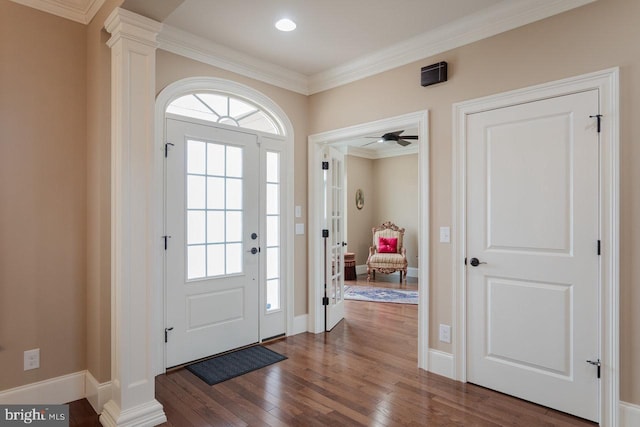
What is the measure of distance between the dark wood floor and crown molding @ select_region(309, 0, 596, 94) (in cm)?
271

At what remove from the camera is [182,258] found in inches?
123

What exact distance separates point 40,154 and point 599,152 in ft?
12.1

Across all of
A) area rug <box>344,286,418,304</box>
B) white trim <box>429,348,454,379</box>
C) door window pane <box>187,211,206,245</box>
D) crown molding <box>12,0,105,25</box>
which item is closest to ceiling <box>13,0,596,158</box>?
crown molding <box>12,0,105,25</box>

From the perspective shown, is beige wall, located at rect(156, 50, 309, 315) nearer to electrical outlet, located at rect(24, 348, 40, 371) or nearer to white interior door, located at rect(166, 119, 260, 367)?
white interior door, located at rect(166, 119, 260, 367)

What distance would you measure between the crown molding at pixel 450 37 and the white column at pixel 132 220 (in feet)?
6.44

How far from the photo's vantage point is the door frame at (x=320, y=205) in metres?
3.10

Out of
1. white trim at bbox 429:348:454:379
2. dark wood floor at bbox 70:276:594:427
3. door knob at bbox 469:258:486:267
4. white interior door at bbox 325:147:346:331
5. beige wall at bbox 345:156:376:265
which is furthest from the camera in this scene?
beige wall at bbox 345:156:376:265

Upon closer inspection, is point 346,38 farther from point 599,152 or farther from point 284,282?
point 284,282

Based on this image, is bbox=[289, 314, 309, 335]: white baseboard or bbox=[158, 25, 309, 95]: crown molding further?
bbox=[289, 314, 309, 335]: white baseboard

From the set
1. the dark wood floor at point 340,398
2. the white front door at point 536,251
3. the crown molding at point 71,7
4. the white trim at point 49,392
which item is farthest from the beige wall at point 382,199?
the white trim at point 49,392

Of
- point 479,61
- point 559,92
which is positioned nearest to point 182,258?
point 479,61

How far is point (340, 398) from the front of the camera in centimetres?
261

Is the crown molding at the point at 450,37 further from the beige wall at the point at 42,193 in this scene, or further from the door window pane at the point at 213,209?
the beige wall at the point at 42,193

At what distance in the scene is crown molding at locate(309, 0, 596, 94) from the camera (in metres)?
2.50
